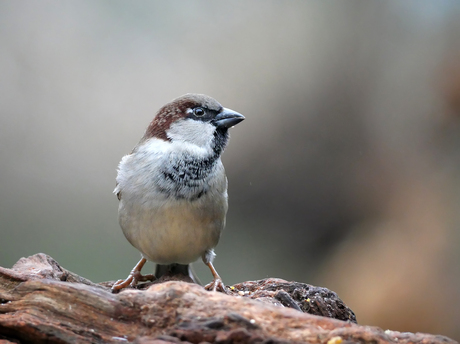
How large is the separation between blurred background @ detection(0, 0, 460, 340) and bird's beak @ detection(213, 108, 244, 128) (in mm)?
1967

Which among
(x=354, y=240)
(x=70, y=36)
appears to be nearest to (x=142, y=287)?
(x=354, y=240)

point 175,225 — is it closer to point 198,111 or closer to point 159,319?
point 198,111

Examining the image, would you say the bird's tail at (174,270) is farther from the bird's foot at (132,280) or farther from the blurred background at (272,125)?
the blurred background at (272,125)

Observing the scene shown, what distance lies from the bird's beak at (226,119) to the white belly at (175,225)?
37 centimetres

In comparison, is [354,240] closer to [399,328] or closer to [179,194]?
[399,328]

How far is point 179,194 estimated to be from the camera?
2.29m

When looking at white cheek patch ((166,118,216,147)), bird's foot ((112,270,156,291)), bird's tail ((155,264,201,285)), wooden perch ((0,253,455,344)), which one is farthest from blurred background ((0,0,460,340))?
wooden perch ((0,253,455,344))

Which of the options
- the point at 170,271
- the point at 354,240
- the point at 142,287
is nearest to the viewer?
the point at 142,287

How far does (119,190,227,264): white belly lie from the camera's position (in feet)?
7.57

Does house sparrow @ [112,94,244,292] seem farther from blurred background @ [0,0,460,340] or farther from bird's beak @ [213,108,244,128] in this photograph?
blurred background @ [0,0,460,340]

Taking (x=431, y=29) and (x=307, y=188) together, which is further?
(x=307, y=188)

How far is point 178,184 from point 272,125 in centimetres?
250

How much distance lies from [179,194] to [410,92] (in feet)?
9.70

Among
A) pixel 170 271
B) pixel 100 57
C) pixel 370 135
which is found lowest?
pixel 170 271
